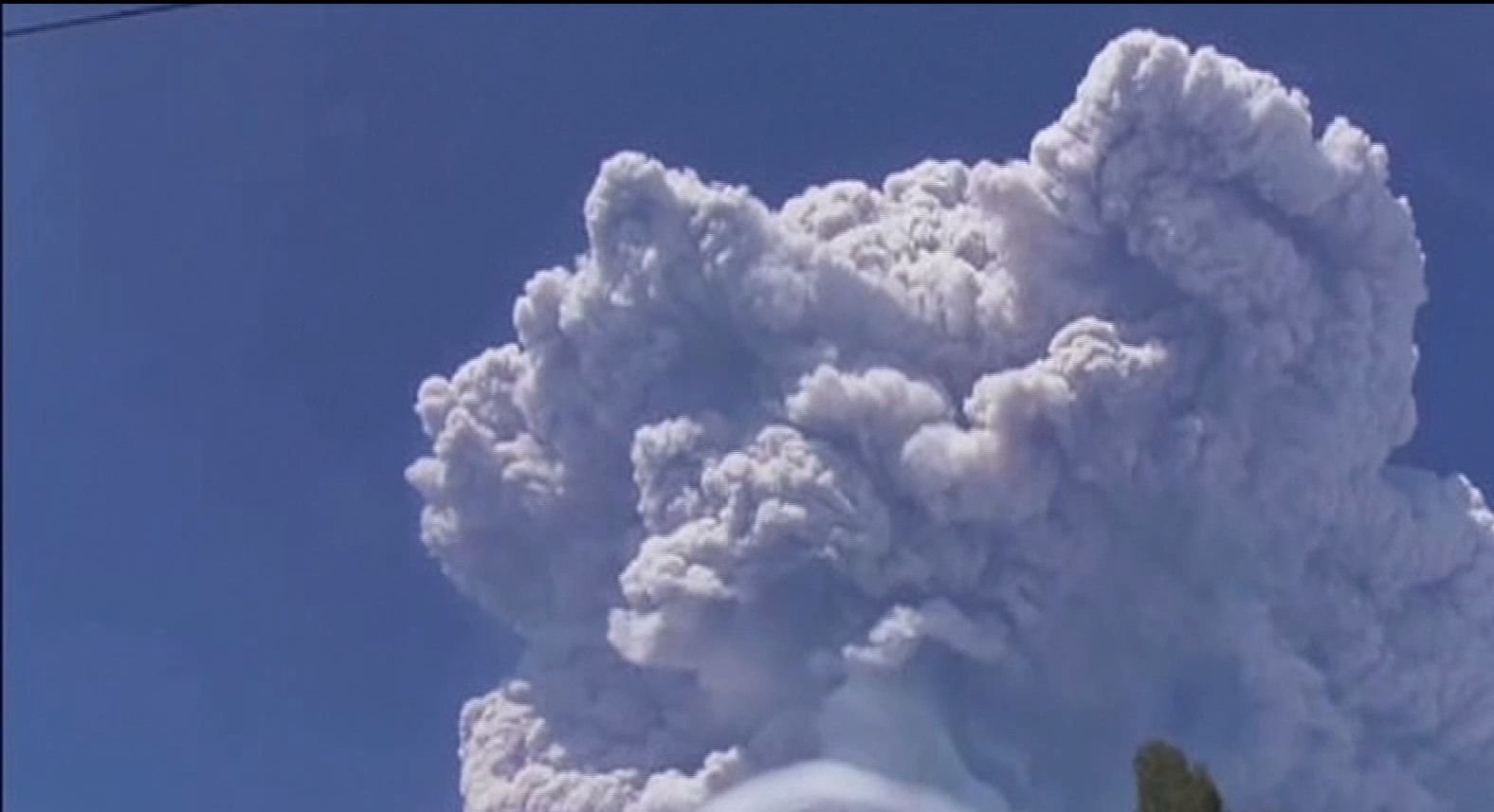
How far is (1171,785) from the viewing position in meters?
16.9

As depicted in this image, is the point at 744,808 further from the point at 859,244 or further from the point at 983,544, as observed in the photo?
the point at 859,244

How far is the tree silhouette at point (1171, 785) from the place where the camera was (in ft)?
55.3

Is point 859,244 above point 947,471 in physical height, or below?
above

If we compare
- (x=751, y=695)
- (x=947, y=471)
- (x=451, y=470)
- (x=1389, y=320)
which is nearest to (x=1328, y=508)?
(x=1389, y=320)

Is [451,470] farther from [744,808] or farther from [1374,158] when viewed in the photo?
[1374,158]

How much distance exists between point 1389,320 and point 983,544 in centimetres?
599

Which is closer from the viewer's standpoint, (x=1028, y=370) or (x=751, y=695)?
(x=1028, y=370)

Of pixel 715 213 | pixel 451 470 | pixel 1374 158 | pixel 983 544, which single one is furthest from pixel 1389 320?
pixel 451 470

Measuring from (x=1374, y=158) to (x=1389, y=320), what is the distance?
7.93 ft

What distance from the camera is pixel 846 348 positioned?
1555 inches

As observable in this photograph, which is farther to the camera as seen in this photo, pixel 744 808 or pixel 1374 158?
pixel 744 808

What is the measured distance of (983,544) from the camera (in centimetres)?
3947

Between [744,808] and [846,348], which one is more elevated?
[846,348]

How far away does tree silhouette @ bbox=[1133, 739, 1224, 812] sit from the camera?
16844 mm
